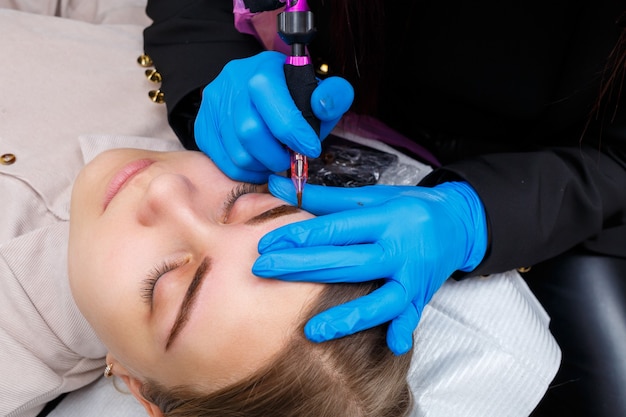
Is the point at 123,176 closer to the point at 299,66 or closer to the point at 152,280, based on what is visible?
the point at 152,280

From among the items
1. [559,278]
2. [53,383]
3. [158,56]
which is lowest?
[53,383]

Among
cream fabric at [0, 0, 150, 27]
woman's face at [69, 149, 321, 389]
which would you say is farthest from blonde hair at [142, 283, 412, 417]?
cream fabric at [0, 0, 150, 27]

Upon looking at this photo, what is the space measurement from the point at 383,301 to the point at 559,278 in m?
0.65

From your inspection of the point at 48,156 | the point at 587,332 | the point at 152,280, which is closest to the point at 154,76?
the point at 48,156

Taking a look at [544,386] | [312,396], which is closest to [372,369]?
[312,396]

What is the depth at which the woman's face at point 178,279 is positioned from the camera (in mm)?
791

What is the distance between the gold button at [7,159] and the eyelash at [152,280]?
52 centimetres

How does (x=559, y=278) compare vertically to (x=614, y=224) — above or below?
below

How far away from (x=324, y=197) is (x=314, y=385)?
1.13 ft

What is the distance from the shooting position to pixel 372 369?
86 centimetres

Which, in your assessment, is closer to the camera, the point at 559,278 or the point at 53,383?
the point at 53,383

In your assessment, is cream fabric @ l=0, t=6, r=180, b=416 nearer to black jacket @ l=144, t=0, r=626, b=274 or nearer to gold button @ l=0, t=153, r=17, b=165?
gold button @ l=0, t=153, r=17, b=165

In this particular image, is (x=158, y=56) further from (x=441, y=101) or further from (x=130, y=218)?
(x=441, y=101)

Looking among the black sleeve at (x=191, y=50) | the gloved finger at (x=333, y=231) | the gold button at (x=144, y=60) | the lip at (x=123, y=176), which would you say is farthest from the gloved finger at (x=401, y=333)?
the gold button at (x=144, y=60)
